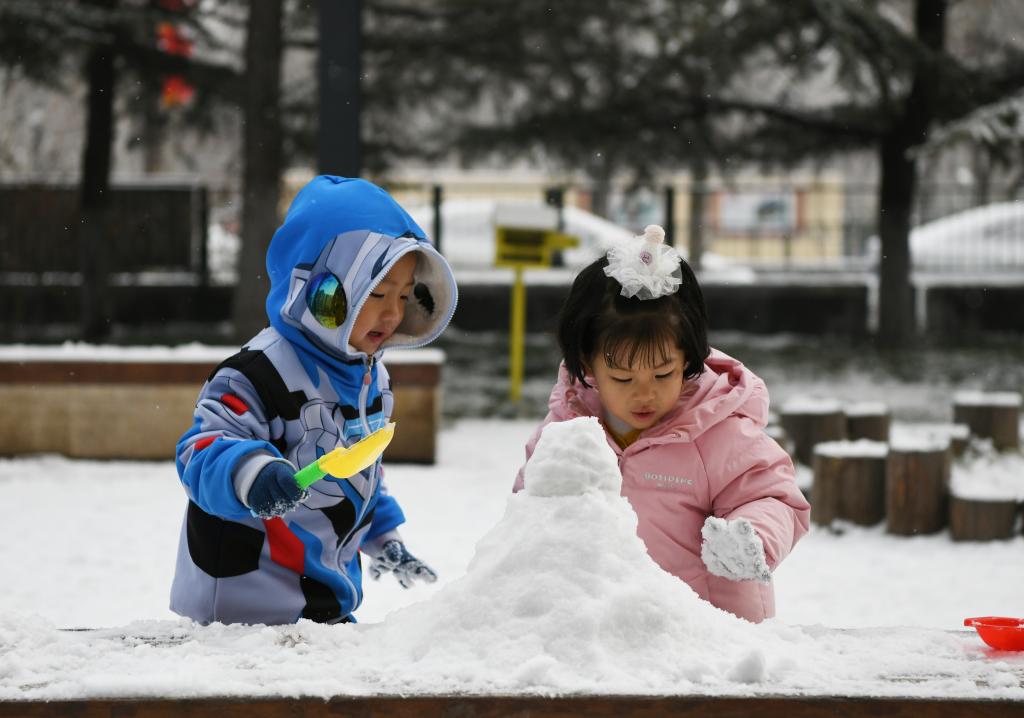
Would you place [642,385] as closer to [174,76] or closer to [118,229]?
[174,76]

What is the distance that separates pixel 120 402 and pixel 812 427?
3.78 metres

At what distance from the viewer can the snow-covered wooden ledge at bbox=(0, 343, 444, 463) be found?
688 cm

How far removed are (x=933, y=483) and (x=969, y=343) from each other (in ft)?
28.0

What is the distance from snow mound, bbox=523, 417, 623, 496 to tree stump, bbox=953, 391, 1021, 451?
551 cm

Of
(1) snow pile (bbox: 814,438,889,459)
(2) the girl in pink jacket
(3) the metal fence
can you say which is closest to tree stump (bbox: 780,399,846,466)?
(1) snow pile (bbox: 814,438,889,459)

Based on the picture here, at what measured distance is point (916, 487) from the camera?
549 centimetres

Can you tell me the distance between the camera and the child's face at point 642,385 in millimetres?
2287

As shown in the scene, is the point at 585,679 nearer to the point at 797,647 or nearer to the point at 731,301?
the point at 797,647

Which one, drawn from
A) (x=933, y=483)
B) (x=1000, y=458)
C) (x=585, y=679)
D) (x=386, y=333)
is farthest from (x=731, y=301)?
(x=585, y=679)

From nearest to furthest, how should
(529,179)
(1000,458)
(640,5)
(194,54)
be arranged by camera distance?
(1000,458)
(640,5)
(194,54)
(529,179)

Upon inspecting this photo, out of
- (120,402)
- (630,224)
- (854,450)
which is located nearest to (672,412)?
(854,450)

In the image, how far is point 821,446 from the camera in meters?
5.87

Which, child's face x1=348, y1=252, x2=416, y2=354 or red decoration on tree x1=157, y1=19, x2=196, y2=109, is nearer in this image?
child's face x1=348, y1=252, x2=416, y2=354

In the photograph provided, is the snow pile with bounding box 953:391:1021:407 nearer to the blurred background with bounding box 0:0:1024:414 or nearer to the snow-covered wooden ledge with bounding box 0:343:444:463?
the snow-covered wooden ledge with bounding box 0:343:444:463
